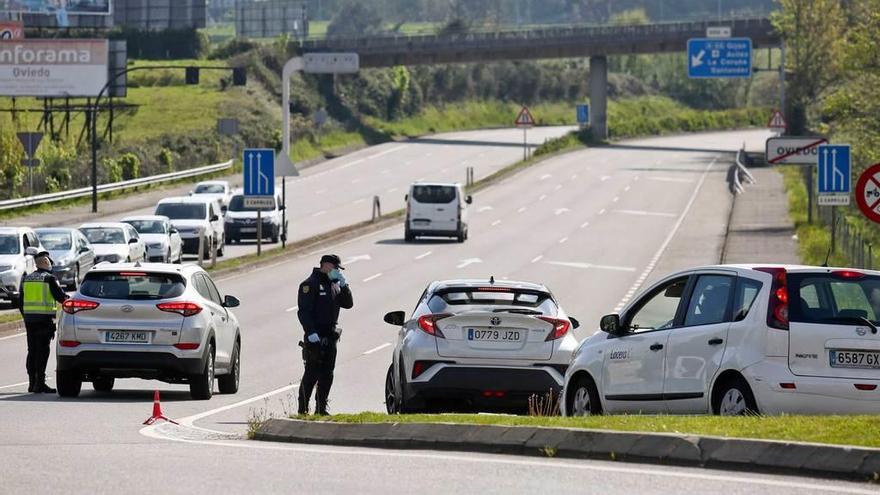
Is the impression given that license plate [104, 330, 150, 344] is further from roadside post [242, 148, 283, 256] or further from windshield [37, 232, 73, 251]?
roadside post [242, 148, 283, 256]

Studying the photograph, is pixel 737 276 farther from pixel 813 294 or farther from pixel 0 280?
pixel 0 280

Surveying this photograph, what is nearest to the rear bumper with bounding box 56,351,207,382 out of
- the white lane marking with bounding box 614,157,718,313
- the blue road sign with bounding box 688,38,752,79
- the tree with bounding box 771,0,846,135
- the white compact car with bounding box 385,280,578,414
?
the white compact car with bounding box 385,280,578,414

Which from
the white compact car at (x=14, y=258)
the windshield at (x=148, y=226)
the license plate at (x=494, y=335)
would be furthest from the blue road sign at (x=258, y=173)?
the license plate at (x=494, y=335)

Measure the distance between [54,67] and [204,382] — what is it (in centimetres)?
6752

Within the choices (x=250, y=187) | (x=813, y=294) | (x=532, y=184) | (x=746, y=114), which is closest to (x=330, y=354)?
(x=813, y=294)

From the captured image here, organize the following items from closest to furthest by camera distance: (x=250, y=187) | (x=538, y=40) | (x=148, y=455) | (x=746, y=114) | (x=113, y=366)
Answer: (x=148, y=455)
(x=113, y=366)
(x=250, y=187)
(x=538, y=40)
(x=746, y=114)

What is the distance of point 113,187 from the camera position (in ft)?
227

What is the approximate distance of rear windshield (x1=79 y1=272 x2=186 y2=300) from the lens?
19844mm

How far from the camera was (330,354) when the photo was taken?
17.2m

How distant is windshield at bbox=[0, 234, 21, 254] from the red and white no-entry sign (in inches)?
766

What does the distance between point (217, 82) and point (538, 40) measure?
21379 mm

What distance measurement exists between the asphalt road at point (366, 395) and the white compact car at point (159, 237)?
2.05m

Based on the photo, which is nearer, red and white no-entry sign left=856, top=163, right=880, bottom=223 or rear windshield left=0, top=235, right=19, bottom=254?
red and white no-entry sign left=856, top=163, right=880, bottom=223

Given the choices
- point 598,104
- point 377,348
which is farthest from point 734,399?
point 598,104
